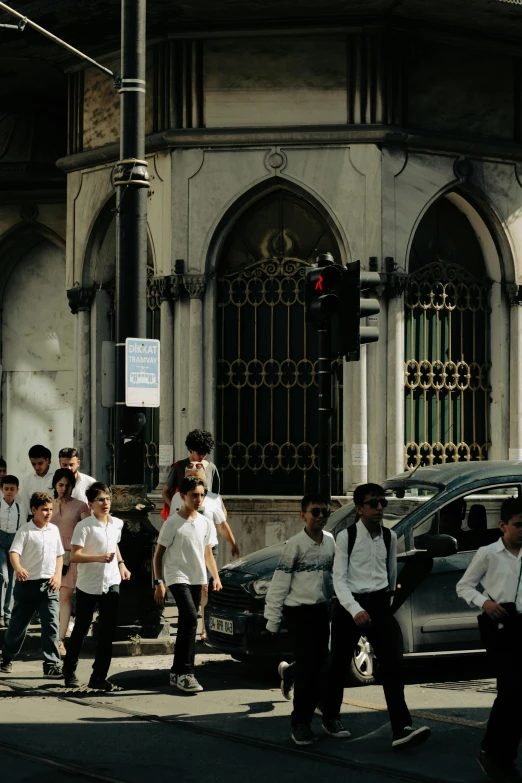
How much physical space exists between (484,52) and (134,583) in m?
8.44

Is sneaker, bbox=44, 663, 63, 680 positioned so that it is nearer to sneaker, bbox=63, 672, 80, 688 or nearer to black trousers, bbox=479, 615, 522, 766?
sneaker, bbox=63, 672, 80, 688

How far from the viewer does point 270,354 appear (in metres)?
17.3

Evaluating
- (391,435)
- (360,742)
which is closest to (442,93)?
(391,435)

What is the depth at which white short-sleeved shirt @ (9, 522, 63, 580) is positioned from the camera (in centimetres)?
1159

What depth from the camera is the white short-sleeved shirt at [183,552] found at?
35.7ft

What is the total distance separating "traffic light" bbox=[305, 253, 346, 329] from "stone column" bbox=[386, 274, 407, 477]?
512cm

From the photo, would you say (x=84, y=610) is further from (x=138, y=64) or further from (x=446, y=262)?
(x=446, y=262)

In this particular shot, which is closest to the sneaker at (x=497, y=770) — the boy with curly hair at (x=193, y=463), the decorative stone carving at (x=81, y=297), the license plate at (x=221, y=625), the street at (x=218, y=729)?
the street at (x=218, y=729)

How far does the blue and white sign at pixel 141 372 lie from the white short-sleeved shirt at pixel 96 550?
1612mm

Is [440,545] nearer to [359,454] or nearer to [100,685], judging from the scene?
[100,685]

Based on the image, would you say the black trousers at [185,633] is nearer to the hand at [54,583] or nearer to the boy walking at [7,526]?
the hand at [54,583]

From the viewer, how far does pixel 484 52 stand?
57.9 feet

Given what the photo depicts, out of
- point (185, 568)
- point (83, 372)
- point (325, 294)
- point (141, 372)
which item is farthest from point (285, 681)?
point (83, 372)

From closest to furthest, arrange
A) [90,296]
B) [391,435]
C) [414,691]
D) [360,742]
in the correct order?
[360,742] < [414,691] < [391,435] < [90,296]
